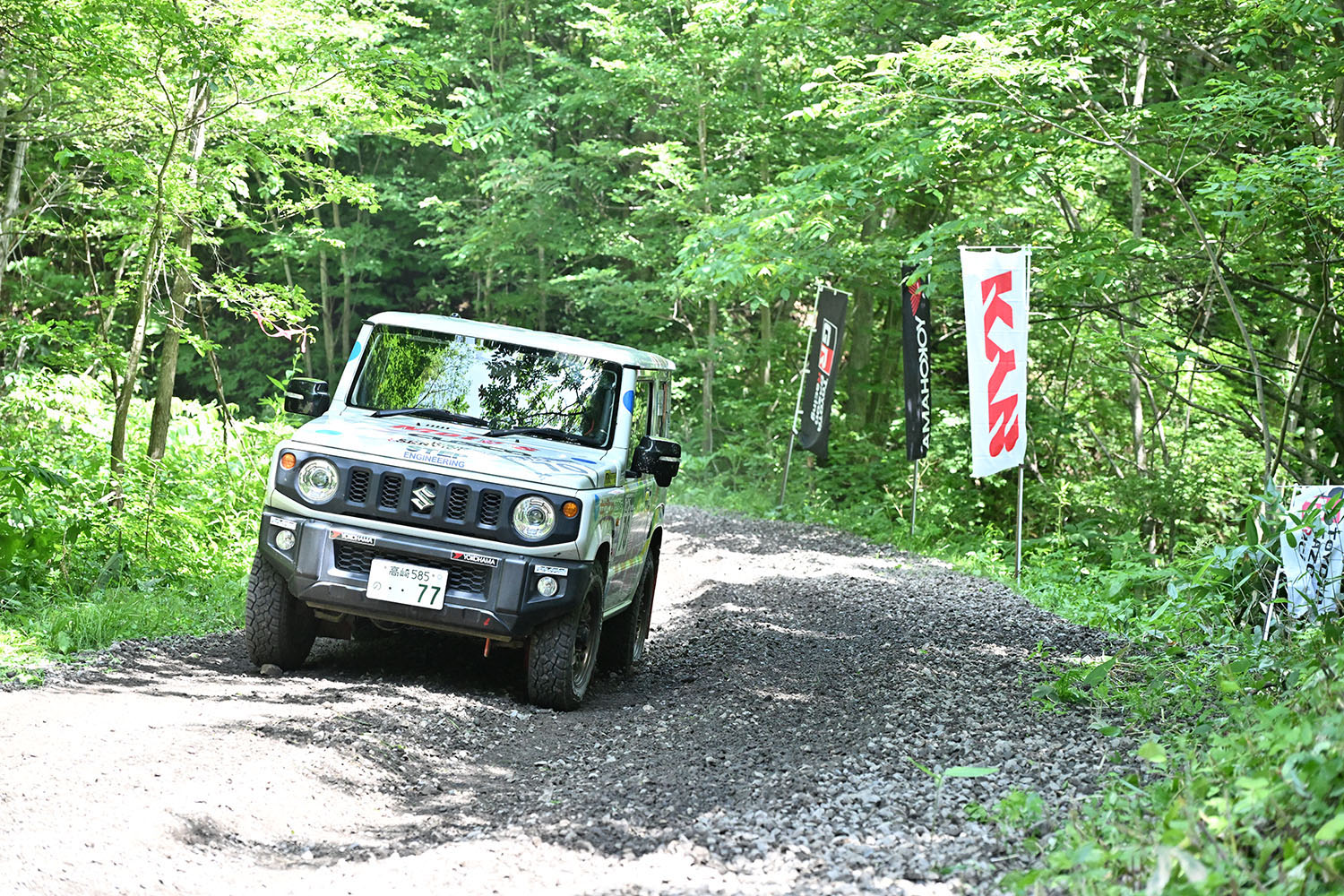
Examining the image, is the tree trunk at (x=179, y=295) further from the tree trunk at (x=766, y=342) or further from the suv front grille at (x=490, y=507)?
the tree trunk at (x=766, y=342)

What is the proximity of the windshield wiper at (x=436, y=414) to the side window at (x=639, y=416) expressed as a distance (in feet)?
2.95

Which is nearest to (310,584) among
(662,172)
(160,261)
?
(160,261)

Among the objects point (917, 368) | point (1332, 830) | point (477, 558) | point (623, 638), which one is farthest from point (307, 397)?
point (917, 368)

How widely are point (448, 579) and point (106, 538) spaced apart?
503 cm

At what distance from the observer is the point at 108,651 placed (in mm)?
7207

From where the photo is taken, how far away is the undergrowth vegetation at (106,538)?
796cm

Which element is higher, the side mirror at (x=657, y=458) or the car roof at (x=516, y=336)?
the car roof at (x=516, y=336)

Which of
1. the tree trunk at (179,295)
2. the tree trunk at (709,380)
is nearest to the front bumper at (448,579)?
the tree trunk at (179,295)

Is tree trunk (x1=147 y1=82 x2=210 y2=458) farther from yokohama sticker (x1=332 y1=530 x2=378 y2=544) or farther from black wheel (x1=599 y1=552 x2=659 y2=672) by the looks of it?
black wheel (x1=599 y1=552 x2=659 y2=672)

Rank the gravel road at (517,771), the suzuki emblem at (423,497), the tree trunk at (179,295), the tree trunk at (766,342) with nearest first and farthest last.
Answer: the gravel road at (517,771) → the suzuki emblem at (423,497) → the tree trunk at (179,295) → the tree trunk at (766,342)

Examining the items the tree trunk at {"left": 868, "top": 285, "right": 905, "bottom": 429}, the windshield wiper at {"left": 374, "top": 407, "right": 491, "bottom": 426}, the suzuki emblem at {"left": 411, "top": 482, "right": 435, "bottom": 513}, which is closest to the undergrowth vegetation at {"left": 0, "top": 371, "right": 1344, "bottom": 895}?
the suzuki emblem at {"left": 411, "top": 482, "right": 435, "bottom": 513}

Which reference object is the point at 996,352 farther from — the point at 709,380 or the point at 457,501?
the point at 709,380

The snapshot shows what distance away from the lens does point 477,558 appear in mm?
6379

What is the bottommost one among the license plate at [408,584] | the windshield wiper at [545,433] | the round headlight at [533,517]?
the license plate at [408,584]
